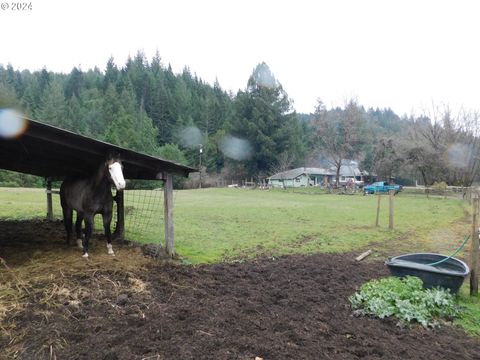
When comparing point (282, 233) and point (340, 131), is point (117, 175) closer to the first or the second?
point (282, 233)

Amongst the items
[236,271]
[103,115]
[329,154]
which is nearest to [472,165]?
[329,154]

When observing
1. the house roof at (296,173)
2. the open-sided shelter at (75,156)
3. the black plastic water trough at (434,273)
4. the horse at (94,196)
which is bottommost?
the black plastic water trough at (434,273)

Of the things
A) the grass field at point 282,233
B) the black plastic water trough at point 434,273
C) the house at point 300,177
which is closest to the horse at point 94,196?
the grass field at point 282,233

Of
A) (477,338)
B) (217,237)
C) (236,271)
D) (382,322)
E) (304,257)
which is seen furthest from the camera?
(217,237)

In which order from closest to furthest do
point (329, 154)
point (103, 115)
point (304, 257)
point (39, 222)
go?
1. point (304, 257)
2. point (39, 222)
3. point (329, 154)
4. point (103, 115)

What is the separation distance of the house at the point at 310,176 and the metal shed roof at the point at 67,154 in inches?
1684

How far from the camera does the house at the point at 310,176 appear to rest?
5181cm

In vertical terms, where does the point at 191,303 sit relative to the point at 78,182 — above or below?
below

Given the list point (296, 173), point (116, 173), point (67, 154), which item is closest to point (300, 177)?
point (296, 173)

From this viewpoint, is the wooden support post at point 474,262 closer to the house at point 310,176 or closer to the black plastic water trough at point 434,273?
the black plastic water trough at point 434,273

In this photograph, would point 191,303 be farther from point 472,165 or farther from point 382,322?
point 472,165

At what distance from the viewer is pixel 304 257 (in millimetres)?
7656

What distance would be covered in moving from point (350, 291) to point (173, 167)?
398 cm

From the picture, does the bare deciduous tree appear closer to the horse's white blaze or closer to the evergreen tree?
the evergreen tree
